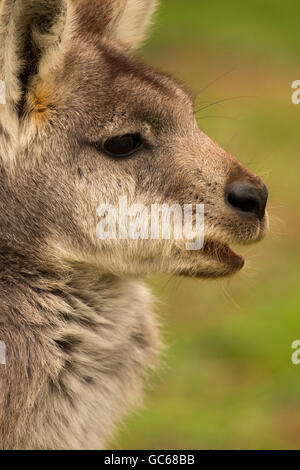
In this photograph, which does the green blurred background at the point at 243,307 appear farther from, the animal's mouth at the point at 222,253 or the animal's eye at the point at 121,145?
the animal's eye at the point at 121,145

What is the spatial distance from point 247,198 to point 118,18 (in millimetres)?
1414

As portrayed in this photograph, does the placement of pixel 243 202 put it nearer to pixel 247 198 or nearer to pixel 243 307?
pixel 247 198

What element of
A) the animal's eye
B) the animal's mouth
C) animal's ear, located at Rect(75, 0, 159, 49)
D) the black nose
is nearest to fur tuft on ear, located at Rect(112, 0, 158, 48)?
animal's ear, located at Rect(75, 0, 159, 49)

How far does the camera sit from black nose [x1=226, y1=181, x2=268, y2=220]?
4.22m

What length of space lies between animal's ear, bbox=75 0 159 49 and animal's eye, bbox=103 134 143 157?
2.37ft

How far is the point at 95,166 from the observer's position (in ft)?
14.0

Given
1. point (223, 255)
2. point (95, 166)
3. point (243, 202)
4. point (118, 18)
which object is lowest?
point (223, 255)

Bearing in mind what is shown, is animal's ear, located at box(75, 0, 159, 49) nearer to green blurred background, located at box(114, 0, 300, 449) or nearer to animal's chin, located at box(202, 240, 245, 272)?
green blurred background, located at box(114, 0, 300, 449)

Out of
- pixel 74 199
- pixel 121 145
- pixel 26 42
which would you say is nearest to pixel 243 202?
pixel 121 145

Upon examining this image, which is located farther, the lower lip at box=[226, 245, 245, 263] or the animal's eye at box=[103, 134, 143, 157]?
the lower lip at box=[226, 245, 245, 263]

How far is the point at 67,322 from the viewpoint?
428cm

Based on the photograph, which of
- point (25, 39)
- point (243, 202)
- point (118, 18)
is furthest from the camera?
point (118, 18)

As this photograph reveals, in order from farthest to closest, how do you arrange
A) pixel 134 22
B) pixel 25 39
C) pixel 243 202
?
pixel 134 22, pixel 243 202, pixel 25 39
